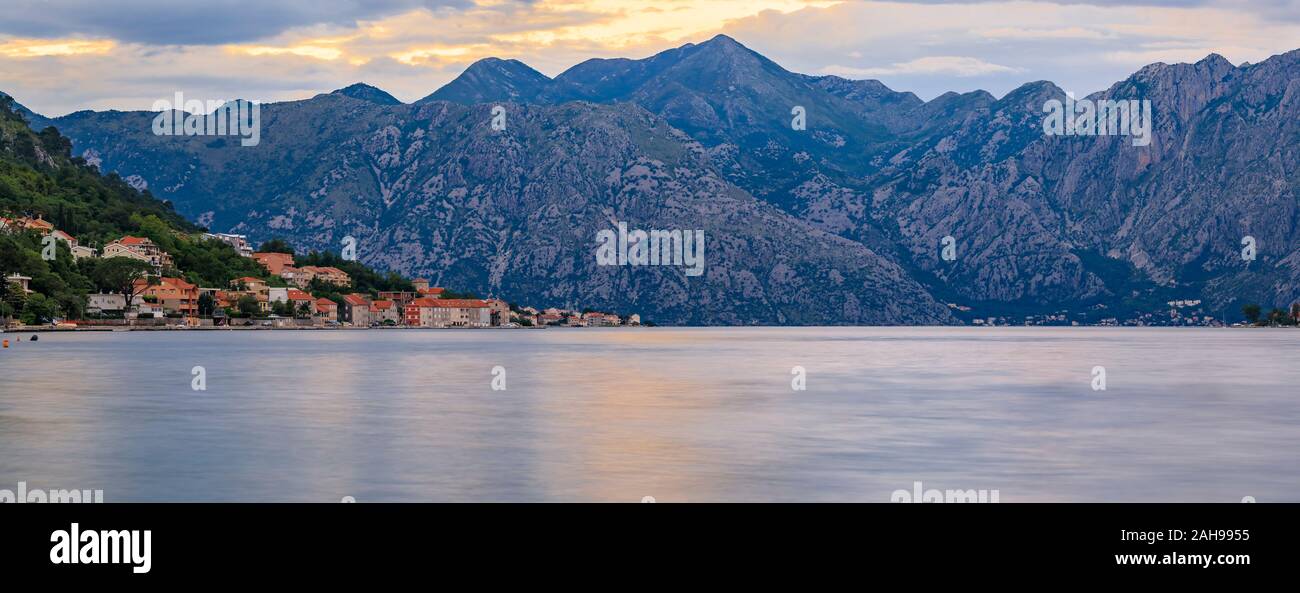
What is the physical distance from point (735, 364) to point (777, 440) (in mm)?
68787

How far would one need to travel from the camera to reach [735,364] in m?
114

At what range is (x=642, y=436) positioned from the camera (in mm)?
46906

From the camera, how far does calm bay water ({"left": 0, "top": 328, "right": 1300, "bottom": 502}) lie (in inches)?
1342

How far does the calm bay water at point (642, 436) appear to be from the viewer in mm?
34094
